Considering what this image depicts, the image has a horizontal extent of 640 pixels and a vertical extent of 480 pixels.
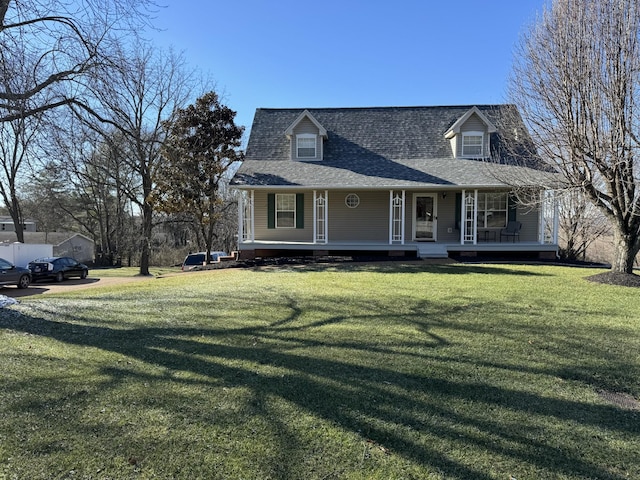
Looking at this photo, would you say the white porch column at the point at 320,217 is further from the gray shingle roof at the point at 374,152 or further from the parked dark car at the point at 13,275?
the parked dark car at the point at 13,275

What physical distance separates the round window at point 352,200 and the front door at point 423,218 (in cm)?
Result: 244

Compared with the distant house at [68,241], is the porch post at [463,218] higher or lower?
higher

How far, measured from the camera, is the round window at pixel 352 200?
16469 mm

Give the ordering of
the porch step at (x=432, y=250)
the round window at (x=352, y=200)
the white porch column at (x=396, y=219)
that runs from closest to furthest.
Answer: the porch step at (x=432, y=250) < the white porch column at (x=396, y=219) < the round window at (x=352, y=200)

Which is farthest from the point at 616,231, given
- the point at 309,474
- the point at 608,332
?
the point at 309,474

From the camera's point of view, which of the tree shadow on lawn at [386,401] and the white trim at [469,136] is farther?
the white trim at [469,136]

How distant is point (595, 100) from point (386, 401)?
33.3ft

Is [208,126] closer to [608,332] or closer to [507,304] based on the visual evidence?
[507,304]

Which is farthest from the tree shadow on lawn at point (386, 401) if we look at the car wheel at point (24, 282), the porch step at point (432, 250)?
the car wheel at point (24, 282)

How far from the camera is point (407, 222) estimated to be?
1655 cm

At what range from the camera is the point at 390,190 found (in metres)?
15.2

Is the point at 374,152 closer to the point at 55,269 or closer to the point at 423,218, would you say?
the point at 423,218

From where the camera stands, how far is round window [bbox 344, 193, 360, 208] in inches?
648

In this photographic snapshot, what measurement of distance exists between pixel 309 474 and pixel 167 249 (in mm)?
37653
